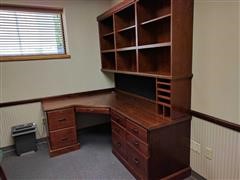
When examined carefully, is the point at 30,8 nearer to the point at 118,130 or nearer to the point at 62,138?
the point at 62,138

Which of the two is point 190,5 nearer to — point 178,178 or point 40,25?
point 178,178

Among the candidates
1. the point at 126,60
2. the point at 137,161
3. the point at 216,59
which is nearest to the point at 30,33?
the point at 126,60

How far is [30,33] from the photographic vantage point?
9.21 ft

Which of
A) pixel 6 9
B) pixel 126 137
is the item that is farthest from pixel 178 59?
pixel 6 9

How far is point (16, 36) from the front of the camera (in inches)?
107

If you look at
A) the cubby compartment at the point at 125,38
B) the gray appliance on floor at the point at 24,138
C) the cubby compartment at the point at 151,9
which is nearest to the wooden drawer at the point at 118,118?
the cubby compartment at the point at 125,38

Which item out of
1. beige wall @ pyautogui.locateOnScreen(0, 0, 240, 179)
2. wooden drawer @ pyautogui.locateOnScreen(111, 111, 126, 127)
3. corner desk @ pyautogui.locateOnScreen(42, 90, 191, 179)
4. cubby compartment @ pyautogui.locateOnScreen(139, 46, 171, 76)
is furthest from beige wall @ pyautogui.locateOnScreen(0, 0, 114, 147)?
cubby compartment @ pyautogui.locateOnScreen(139, 46, 171, 76)

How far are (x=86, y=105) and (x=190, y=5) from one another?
179 centimetres

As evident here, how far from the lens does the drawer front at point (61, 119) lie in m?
2.50

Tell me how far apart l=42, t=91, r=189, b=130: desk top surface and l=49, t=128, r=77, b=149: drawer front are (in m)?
0.37

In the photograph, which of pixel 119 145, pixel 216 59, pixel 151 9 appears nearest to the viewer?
pixel 216 59

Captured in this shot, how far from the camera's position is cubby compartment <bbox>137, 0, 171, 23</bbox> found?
200 cm

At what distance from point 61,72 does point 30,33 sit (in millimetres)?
749

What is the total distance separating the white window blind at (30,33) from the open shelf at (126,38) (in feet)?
3.34
